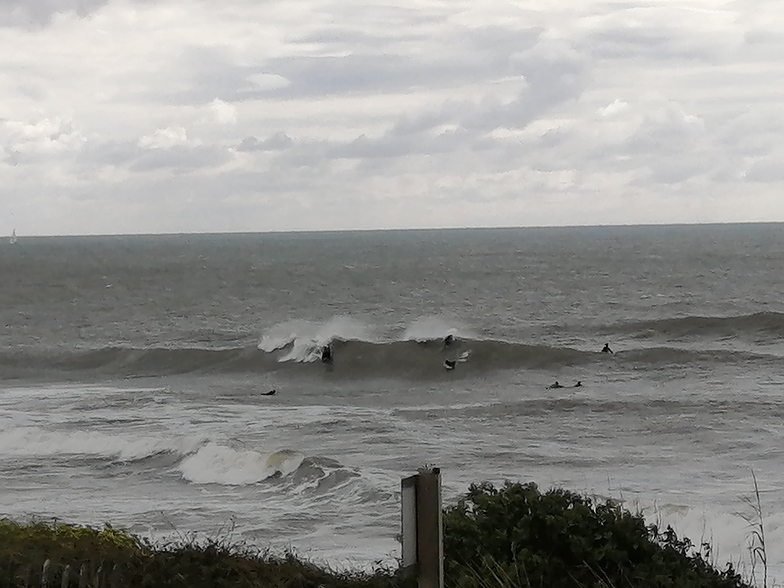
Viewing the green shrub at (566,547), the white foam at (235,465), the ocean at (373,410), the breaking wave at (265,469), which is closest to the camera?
the green shrub at (566,547)

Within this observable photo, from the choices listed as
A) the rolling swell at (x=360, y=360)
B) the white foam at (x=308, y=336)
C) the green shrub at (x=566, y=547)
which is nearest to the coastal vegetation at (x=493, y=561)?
the green shrub at (x=566, y=547)

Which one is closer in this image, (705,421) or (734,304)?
(705,421)

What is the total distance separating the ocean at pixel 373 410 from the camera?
16469 millimetres

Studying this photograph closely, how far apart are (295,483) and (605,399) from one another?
12690 mm

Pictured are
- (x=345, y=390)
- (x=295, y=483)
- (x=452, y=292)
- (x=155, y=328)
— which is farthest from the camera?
(x=452, y=292)

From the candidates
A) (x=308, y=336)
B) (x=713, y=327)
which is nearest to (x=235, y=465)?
(x=308, y=336)

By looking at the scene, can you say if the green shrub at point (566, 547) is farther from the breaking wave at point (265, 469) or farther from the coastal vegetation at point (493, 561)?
the breaking wave at point (265, 469)

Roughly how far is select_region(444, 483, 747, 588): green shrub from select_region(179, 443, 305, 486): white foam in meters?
12.3

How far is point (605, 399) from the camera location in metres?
28.8

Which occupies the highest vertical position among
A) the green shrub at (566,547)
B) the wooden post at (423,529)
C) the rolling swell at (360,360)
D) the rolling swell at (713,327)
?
the wooden post at (423,529)

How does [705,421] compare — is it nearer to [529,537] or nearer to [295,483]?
[295,483]

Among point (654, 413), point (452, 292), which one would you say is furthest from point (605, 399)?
point (452, 292)

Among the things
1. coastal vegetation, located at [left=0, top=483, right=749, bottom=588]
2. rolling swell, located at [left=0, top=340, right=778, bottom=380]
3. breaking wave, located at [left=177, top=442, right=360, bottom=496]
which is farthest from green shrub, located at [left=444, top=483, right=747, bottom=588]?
rolling swell, located at [left=0, top=340, right=778, bottom=380]

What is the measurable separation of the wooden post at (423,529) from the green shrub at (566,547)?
2.49 meters
